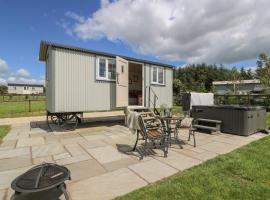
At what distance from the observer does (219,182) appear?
299cm

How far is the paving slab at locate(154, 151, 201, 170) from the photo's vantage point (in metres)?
3.77

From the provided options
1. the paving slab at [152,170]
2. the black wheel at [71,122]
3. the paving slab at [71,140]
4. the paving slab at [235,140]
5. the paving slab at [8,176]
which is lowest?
the paving slab at [8,176]

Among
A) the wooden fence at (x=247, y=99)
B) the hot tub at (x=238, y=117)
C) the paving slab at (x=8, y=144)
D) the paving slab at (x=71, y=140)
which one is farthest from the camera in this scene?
the wooden fence at (x=247, y=99)

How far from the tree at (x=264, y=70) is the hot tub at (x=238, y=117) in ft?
32.6

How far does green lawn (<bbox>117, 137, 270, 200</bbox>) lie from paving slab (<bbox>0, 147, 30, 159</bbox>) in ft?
10.5

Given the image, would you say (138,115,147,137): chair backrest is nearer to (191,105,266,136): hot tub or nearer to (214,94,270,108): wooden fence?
(191,105,266,136): hot tub

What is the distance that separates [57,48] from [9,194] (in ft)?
17.8

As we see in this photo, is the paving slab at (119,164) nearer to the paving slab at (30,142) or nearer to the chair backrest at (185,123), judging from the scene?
the chair backrest at (185,123)

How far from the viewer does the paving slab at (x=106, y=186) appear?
265 centimetres

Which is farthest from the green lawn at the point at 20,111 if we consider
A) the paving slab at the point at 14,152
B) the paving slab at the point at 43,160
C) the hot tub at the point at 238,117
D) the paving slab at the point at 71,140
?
the hot tub at the point at 238,117

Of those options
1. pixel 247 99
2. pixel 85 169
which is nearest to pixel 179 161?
pixel 85 169

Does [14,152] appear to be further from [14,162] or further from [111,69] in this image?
[111,69]

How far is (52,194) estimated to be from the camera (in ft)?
8.74

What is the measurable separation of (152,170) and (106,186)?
3.20 feet
